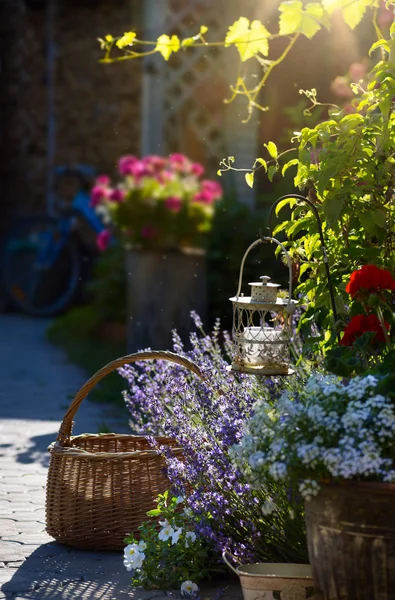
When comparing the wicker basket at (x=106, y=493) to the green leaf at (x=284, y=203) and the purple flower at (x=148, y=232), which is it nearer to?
the green leaf at (x=284, y=203)

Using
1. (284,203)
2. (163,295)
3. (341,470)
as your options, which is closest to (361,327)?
(341,470)

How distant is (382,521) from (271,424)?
1.20 ft

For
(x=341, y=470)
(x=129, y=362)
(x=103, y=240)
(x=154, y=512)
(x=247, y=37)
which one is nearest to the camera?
(x=341, y=470)

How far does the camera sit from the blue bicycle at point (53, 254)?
1048 centimetres

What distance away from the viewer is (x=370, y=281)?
9.66 ft

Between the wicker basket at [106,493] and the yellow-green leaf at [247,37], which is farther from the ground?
the yellow-green leaf at [247,37]

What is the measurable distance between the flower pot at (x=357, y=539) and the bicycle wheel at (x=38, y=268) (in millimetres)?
8136

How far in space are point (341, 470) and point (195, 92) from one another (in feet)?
23.8

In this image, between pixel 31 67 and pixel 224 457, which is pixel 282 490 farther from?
pixel 31 67

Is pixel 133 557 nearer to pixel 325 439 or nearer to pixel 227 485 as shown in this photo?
pixel 227 485

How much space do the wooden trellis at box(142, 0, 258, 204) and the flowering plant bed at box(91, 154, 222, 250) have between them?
1.88 feet

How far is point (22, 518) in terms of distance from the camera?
13.0 feet

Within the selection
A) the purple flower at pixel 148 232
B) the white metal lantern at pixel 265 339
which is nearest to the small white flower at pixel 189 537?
the white metal lantern at pixel 265 339

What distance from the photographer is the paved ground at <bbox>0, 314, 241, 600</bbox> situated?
10.6ft
